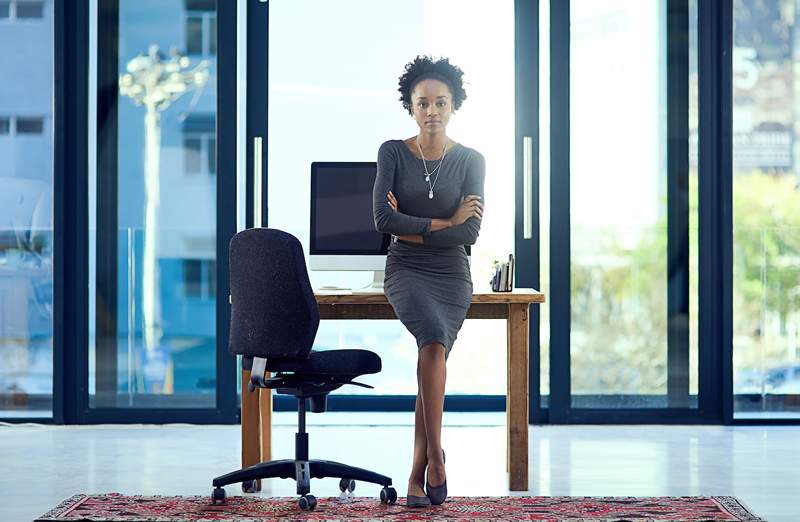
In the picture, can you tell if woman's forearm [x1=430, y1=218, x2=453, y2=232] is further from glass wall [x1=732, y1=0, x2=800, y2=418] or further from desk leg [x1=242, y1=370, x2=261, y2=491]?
glass wall [x1=732, y1=0, x2=800, y2=418]

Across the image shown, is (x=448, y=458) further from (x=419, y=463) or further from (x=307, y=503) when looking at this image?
(x=307, y=503)

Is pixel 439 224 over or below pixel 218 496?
over

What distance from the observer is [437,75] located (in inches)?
160

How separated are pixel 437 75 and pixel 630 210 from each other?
6.77ft

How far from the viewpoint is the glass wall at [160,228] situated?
5.82 meters

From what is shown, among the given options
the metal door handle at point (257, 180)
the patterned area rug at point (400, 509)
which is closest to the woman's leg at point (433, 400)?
the patterned area rug at point (400, 509)

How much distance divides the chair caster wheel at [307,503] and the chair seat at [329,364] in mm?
419

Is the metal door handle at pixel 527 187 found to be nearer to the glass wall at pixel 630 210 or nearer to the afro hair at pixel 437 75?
the glass wall at pixel 630 210

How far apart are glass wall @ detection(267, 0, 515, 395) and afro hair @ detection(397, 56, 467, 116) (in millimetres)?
1927

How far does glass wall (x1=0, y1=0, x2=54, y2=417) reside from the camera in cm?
584

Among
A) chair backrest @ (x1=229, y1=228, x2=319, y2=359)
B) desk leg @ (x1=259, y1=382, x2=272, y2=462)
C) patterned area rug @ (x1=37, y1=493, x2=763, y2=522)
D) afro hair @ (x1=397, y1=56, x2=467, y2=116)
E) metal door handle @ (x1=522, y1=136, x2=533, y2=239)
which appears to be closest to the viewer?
patterned area rug @ (x1=37, y1=493, x2=763, y2=522)

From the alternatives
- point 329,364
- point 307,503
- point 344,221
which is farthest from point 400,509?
point 344,221

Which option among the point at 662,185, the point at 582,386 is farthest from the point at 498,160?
the point at 582,386

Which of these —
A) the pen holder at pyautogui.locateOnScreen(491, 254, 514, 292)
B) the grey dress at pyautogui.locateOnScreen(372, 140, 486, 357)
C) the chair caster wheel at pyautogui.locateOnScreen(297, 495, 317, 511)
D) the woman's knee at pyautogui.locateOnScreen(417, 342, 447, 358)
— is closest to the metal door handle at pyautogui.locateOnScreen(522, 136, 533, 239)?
the pen holder at pyautogui.locateOnScreen(491, 254, 514, 292)
